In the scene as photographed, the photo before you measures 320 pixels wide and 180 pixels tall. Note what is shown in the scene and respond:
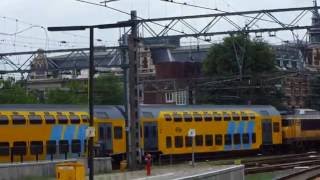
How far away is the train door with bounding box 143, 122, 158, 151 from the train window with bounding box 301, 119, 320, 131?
52.6ft

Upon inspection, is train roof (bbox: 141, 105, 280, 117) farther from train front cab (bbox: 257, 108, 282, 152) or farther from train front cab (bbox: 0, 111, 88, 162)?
train front cab (bbox: 0, 111, 88, 162)

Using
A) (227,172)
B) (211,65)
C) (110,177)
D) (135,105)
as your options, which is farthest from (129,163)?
(211,65)

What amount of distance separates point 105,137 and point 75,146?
7.56 ft

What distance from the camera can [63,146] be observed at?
39375mm

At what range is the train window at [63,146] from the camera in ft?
129

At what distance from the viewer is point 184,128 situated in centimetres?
4766

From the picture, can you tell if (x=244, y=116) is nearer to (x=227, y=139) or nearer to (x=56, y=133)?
(x=227, y=139)

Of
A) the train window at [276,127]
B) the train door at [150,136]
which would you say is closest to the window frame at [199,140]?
the train door at [150,136]

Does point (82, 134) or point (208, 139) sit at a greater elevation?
point (82, 134)

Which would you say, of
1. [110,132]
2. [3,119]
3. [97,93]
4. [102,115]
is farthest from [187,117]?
[97,93]

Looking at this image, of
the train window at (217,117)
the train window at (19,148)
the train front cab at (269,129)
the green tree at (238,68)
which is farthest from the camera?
the green tree at (238,68)

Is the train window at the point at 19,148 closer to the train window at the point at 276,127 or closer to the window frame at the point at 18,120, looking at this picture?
the window frame at the point at 18,120

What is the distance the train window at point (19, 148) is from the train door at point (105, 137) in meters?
5.17

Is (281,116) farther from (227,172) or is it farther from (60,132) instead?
(227,172)
